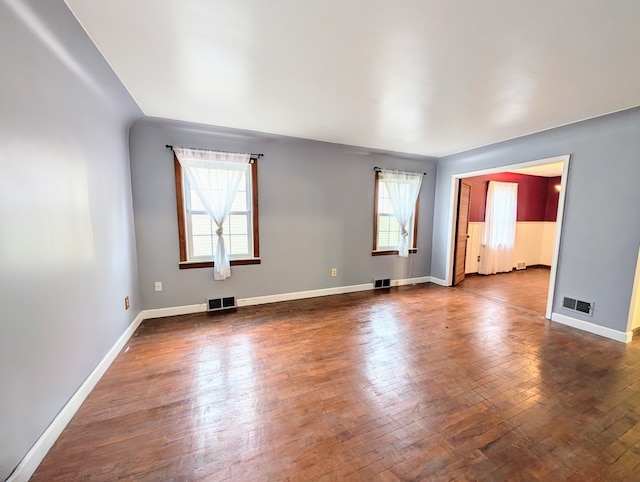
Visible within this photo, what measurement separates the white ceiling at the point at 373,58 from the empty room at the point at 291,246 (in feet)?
0.06

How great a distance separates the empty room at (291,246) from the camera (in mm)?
1310

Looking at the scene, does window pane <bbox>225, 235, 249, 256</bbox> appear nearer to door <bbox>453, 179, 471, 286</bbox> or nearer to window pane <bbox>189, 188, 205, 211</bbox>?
window pane <bbox>189, 188, 205, 211</bbox>

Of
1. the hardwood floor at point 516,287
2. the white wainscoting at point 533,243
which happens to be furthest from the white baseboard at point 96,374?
the white wainscoting at point 533,243

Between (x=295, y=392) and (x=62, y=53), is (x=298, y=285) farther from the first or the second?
(x=62, y=53)

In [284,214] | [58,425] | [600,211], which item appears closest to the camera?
[58,425]

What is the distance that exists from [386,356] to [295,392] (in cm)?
94

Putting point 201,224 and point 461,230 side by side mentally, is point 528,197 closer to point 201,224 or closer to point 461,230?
point 461,230

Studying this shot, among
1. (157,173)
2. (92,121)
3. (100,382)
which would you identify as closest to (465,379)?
(100,382)

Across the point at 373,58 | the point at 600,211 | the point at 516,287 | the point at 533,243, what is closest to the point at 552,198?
the point at 533,243

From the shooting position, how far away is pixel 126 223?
2729 millimetres

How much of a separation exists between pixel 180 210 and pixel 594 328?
501 cm

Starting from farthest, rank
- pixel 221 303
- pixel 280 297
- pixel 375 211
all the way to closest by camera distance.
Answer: pixel 375 211, pixel 280 297, pixel 221 303

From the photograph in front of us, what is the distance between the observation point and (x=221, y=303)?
3418mm

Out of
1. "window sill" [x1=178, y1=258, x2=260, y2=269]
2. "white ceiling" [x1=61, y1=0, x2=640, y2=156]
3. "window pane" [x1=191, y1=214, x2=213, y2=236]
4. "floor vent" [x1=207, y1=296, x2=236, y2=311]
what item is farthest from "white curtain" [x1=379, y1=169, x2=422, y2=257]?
"floor vent" [x1=207, y1=296, x2=236, y2=311]
